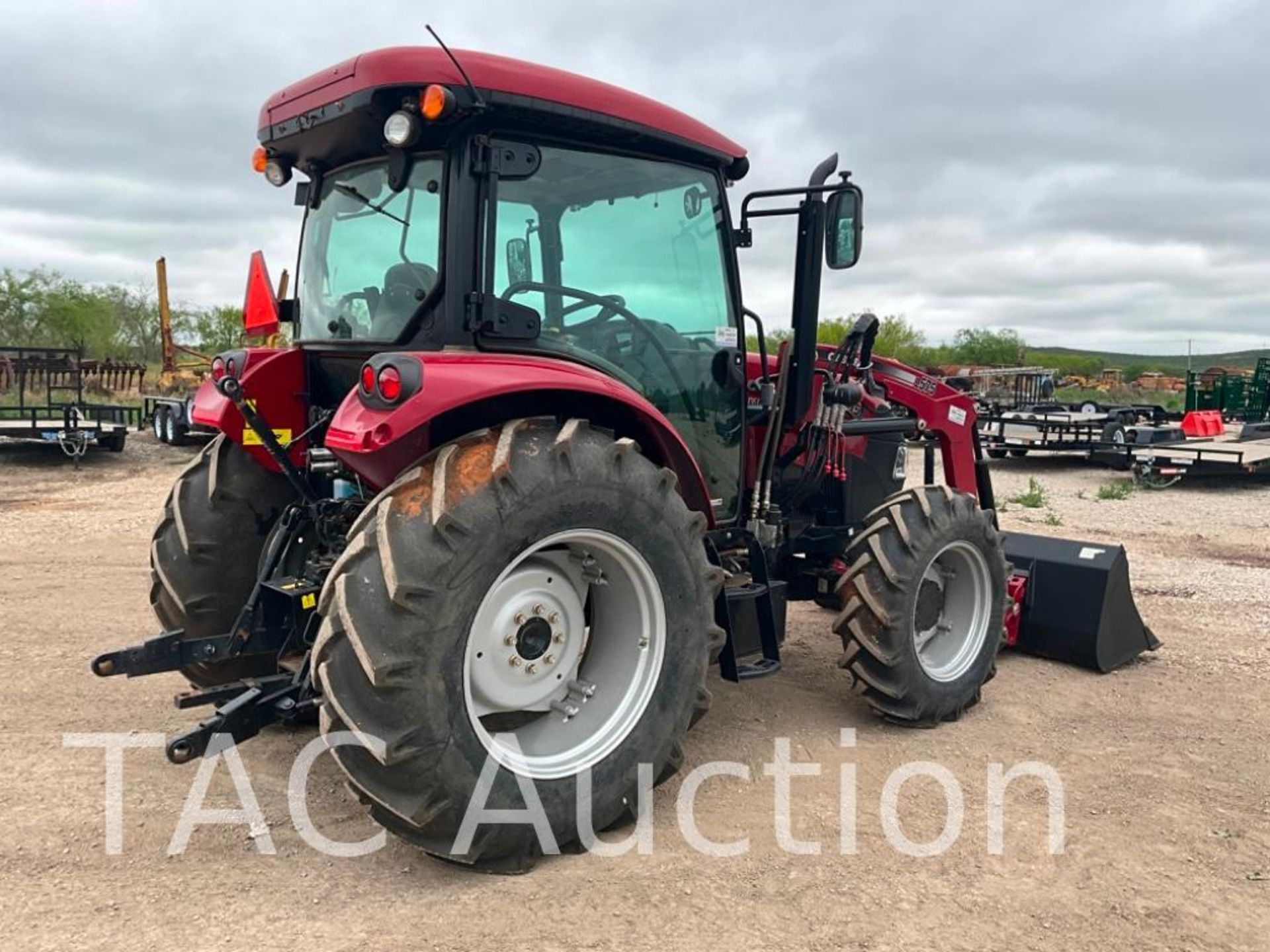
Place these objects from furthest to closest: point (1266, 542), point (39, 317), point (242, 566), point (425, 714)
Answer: point (39, 317)
point (1266, 542)
point (242, 566)
point (425, 714)

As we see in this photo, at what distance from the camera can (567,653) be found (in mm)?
3377

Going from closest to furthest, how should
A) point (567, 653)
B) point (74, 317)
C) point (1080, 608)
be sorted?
1. point (567, 653)
2. point (1080, 608)
3. point (74, 317)

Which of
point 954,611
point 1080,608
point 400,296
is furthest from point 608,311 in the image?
point 1080,608

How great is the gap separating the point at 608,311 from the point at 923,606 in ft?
6.66

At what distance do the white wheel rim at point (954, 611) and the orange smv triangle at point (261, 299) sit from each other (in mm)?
3050

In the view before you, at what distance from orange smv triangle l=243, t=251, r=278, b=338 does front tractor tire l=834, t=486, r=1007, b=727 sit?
2.63 metres

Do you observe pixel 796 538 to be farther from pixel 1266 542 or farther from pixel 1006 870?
pixel 1266 542

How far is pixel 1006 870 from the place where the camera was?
3.11 m

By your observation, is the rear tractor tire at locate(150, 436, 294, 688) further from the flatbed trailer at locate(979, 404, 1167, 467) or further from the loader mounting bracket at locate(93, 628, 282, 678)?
the flatbed trailer at locate(979, 404, 1167, 467)

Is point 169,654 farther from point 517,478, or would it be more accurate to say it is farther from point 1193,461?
point 1193,461

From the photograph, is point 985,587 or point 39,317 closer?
point 985,587

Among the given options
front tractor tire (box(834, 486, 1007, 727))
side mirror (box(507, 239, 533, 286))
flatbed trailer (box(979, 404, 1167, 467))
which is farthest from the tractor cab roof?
flatbed trailer (box(979, 404, 1167, 467))

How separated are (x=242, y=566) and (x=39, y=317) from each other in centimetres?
3554

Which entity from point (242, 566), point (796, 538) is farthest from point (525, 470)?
point (796, 538)
